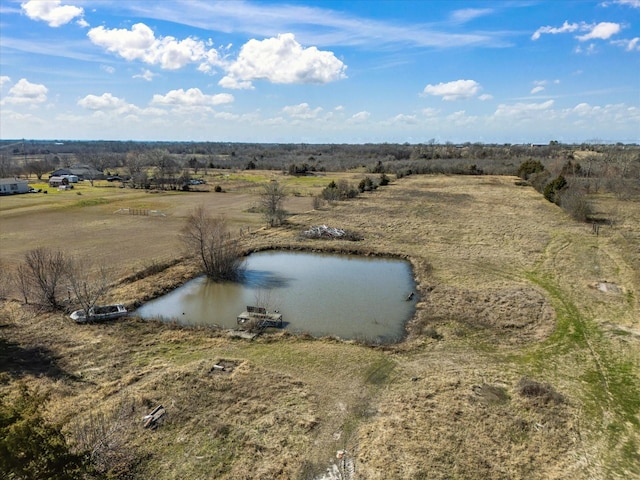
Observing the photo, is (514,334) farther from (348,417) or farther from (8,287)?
(8,287)

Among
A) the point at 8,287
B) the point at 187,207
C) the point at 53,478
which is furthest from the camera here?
the point at 187,207

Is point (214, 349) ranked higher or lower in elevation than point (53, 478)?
lower

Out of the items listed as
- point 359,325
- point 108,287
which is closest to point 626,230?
point 359,325

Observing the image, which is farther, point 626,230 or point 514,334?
point 626,230

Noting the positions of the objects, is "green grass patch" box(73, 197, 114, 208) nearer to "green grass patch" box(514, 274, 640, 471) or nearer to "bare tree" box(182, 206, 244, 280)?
"bare tree" box(182, 206, 244, 280)

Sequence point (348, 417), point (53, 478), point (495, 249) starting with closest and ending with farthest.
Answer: point (53, 478), point (348, 417), point (495, 249)

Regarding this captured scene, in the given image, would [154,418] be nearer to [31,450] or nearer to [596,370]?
[31,450]

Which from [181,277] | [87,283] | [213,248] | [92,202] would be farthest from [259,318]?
[92,202]

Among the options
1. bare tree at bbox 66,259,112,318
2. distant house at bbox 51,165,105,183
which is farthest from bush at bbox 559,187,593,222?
distant house at bbox 51,165,105,183
